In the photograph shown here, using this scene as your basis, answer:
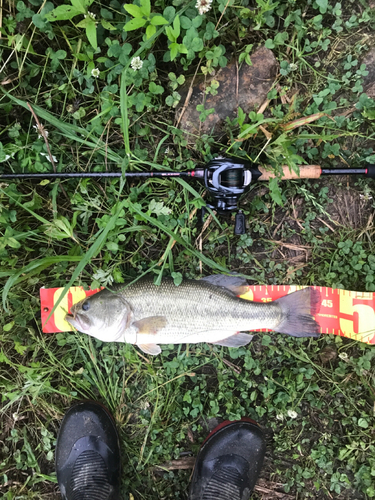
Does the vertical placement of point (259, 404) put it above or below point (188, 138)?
below

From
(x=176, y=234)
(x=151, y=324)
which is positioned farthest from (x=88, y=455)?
(x=176, y=234)

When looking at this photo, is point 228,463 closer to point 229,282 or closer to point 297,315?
point 297,315

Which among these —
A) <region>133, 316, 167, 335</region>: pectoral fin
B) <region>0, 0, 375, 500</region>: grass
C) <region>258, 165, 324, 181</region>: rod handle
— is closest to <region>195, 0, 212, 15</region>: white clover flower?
<region>0, 0, 375, 500</region>: grass

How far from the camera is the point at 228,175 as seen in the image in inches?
97.0

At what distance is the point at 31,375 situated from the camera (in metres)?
2.95

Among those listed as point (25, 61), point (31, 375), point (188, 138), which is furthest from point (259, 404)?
point (25, 61)

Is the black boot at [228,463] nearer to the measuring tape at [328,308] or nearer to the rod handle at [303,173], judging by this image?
the measuring tape at [328,308]

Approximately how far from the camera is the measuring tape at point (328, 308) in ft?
9.22

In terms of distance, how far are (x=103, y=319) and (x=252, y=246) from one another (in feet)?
4.62

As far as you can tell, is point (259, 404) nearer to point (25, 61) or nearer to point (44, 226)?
point (44, 226)

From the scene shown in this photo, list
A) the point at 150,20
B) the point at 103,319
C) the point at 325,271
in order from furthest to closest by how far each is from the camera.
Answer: the point at 325,271 → the point at 103,319 → the point at 150,20

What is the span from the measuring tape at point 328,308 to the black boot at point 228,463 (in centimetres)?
110

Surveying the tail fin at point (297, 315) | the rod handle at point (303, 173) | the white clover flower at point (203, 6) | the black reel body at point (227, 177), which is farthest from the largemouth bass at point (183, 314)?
the white clover flower at point (203, 6)

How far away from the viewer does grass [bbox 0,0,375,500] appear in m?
2.73
